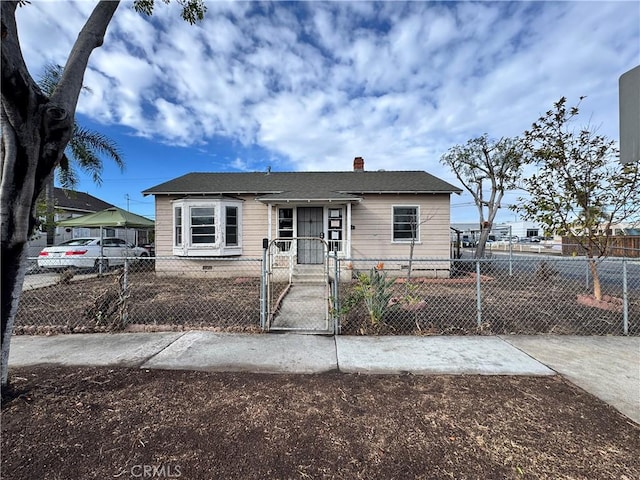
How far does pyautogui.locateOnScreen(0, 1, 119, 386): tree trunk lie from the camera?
251 centimetres

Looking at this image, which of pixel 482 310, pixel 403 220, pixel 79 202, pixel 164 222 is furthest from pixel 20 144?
pixel 79 202

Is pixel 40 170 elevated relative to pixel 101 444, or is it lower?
elevated

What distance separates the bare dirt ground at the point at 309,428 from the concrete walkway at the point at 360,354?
0.29 metres

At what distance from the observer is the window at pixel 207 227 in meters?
10.7

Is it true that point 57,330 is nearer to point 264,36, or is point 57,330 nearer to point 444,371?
point 444,371

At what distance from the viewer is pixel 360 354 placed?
4027 mm

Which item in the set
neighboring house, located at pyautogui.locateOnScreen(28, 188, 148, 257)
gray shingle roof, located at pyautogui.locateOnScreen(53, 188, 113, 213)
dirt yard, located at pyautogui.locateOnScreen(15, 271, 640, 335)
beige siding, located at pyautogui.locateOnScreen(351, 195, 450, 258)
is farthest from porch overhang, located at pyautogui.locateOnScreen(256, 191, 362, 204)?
gray shingle roof, located at pyautogui.locateOnScreen(53, 188, 113, 213)

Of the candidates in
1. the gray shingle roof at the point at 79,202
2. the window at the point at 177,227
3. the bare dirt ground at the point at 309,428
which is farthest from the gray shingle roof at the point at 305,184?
the gray shingle roof at the point at 79,202

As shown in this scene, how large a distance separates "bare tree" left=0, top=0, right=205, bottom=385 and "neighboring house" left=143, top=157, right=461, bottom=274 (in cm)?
794

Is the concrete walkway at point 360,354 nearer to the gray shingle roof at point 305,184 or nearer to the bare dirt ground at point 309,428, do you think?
the bare dirt ground at point 309,428

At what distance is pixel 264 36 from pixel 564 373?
28.6 ft

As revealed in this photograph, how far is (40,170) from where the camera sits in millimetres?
2801

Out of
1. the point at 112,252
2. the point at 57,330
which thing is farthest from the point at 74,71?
the point at 112,252

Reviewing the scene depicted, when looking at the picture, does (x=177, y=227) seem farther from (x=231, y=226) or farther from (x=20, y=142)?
(x=20, y=142)
